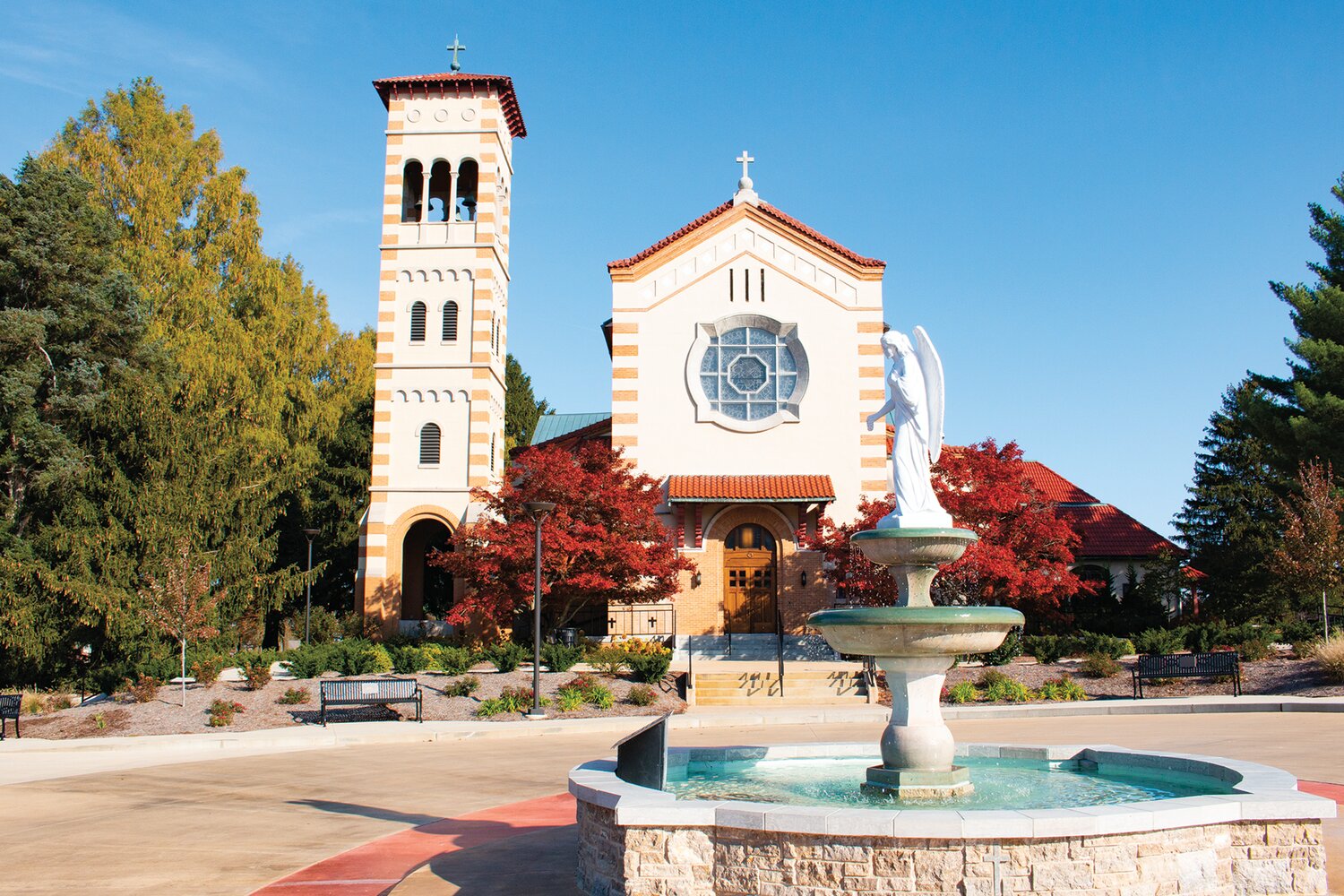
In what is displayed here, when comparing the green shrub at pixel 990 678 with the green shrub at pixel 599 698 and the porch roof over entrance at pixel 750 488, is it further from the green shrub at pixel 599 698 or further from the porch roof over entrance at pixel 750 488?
the green shrub at pixel 599 698

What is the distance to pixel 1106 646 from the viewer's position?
25.7m

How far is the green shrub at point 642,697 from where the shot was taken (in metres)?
22.5

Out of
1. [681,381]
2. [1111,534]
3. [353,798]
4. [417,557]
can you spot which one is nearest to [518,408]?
[417,557]

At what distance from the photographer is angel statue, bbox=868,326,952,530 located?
32.7 feet

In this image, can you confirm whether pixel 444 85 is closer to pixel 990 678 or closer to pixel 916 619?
pixel 990 678

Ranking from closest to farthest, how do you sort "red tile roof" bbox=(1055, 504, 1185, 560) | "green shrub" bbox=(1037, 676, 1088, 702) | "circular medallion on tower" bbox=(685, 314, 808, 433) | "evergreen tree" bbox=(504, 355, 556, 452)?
"green shrub" bbox=(1037, 676, 1088, 702), "circular medallion on tower" bbox=(685, 314, 808, 433), "red tile roof" bbox=(1055, 504, 1185, 560), "evergreen tree" bbox=(504, 355, 556, 452)

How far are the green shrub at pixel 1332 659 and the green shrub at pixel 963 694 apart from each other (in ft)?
23.3

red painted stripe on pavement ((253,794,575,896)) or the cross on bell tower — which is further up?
the cross on bell tower

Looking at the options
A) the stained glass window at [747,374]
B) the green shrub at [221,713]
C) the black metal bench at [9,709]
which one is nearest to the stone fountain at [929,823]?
the green shrub at [221,713]

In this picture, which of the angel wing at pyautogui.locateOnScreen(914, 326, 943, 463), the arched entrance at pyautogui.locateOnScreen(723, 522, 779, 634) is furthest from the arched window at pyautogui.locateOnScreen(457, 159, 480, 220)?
the angel wing at pyautogui.locateOnScreen(914, 326, 943, 463)

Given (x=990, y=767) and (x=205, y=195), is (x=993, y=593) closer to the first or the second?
(x=990, y=767)

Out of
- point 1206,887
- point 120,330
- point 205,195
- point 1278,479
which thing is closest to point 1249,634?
point 1278,479

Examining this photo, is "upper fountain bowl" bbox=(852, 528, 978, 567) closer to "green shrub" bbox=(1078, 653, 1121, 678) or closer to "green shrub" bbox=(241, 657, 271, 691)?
"green shrub" bbox=(1078, 653, 1121, 678)

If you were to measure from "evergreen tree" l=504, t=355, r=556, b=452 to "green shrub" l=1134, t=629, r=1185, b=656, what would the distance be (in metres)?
35.8
